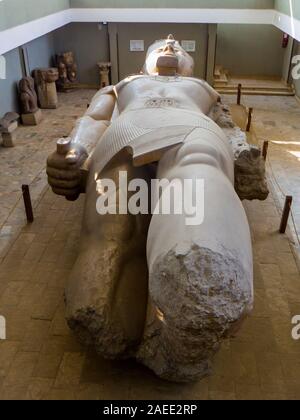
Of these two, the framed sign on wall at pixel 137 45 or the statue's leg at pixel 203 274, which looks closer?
the statue's leg at pixel 203 274

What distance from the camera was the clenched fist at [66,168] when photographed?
3.30 meters

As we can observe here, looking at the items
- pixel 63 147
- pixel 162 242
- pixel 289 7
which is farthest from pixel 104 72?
pixel 162 242

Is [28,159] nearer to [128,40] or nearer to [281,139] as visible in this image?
[281,139]

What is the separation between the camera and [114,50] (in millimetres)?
9984

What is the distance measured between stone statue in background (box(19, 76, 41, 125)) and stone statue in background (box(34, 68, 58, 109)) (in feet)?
1.58

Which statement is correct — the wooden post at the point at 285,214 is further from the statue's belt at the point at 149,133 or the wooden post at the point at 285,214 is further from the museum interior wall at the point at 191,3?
the museum interior wall at the point at 191,3

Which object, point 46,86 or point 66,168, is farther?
point 46,86

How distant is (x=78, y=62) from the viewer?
10.5 metres

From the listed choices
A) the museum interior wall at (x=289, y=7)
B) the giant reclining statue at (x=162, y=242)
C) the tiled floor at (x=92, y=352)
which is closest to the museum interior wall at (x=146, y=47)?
the museum interior wall at (x=289, y=7)

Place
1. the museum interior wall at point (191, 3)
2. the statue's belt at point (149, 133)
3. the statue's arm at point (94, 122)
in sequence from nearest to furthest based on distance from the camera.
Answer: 1. the statue's belt at point (149, 133)
2. the statue's arm at point (94, 122)
3. the museum interior wall at point (191, 3)

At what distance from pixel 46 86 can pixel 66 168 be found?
6188 mm

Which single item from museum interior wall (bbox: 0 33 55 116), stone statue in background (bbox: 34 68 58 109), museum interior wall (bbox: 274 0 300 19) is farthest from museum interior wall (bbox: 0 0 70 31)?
museum interior wall (bbox: 274 0 300 19)

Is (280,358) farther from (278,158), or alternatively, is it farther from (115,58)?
(115,58)

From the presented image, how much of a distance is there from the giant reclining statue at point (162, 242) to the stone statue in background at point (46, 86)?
4957mm
